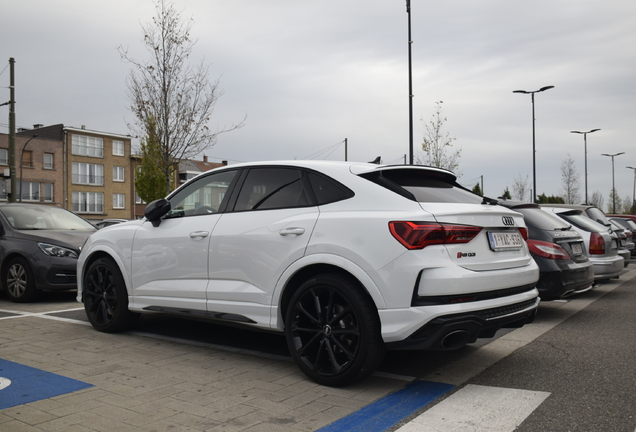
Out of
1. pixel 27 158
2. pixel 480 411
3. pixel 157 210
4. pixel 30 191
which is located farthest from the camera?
pixel 27 158

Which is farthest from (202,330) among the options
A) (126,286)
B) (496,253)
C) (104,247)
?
(496,253)

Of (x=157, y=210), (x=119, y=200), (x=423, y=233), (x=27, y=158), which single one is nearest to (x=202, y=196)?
(x=157, y=210)

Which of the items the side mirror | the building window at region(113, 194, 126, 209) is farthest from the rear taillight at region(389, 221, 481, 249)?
the building window at region(113, 194, 126, 209)

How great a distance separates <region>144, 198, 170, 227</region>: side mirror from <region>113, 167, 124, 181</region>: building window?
64691 millimetres

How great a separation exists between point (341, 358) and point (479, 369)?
4.08ft

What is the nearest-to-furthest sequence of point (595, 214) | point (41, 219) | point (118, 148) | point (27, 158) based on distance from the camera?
point (41, 219), point (595, 214), point (27, 158), point (118, 148)

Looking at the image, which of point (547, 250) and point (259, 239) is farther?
point (547, 250)

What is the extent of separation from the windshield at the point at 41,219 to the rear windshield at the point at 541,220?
7.22 m

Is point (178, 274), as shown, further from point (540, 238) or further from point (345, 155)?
point (345, 155)

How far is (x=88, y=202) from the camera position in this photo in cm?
6331

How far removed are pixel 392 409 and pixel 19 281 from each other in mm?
7109

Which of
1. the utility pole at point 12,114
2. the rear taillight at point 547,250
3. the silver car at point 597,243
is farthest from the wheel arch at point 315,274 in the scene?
the utility pole at point 12,114

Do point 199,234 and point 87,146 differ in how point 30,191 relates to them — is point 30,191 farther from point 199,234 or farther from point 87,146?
point 199,234

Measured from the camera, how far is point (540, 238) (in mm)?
7219
